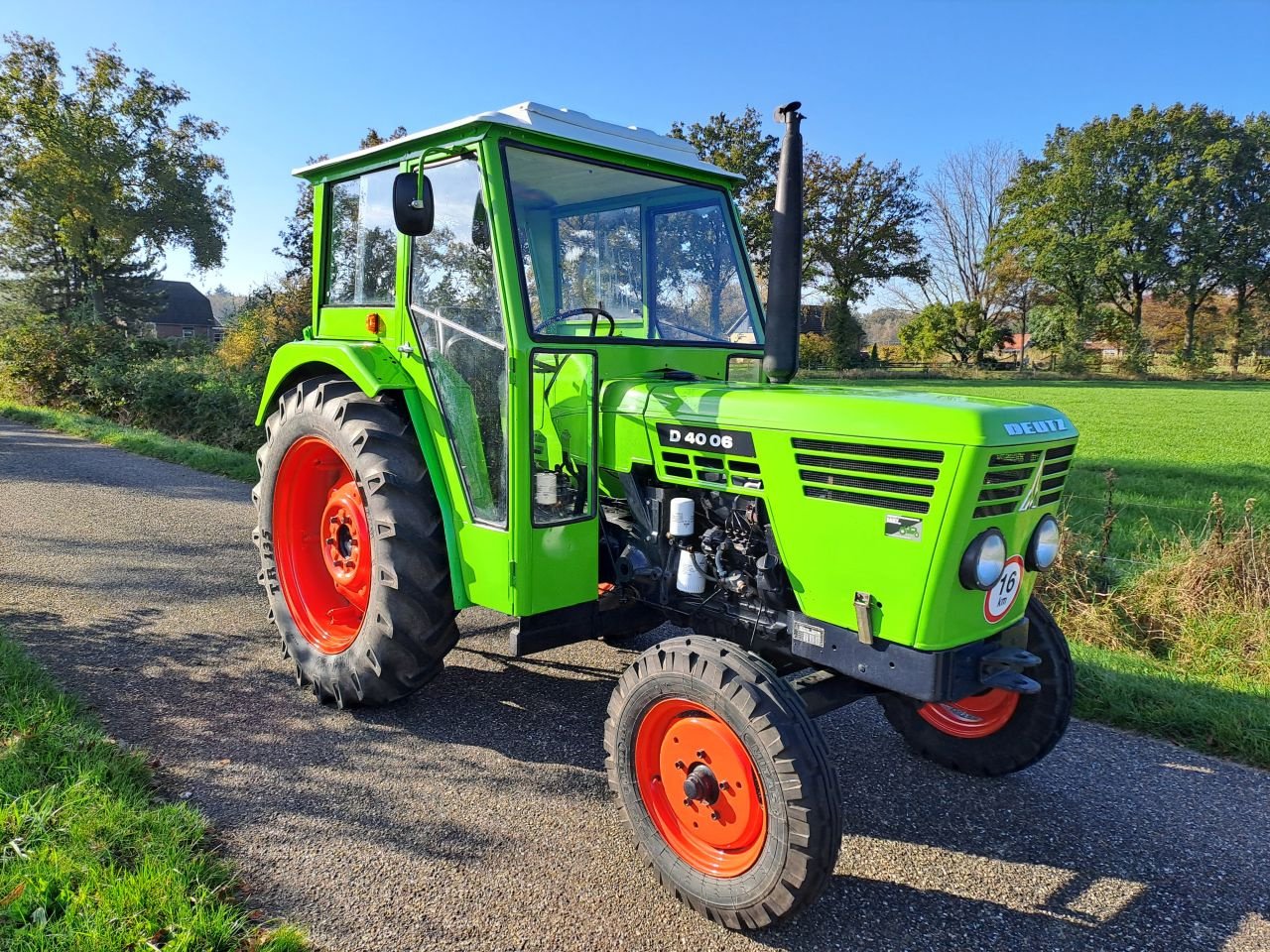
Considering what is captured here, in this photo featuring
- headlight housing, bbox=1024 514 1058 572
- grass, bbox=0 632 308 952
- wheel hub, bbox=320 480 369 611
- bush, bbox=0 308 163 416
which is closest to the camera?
grass, bbox=0 632 308 952

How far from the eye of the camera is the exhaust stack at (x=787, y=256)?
275 cm

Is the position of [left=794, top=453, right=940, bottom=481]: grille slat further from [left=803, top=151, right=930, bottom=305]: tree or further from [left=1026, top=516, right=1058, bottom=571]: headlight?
[left=803, top=151, right=930, bottom=305]: tree

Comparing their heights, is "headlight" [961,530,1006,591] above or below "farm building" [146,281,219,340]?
below

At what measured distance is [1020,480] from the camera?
2.39 m

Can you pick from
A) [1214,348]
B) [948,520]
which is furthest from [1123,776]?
[1214,348]

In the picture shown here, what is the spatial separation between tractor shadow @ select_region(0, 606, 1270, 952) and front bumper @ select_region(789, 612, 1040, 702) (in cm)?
64

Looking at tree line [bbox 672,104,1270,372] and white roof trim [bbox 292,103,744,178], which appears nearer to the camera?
white roof trim [bbox 292,103,744,178]

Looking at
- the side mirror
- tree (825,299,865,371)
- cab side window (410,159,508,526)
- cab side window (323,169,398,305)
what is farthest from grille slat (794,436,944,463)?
tree (825,299,865,371)

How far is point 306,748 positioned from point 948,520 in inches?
102

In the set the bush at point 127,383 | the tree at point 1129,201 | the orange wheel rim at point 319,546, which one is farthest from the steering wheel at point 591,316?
the tree at point 1129,201

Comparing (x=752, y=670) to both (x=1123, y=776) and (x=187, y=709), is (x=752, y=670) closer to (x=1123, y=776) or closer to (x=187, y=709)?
(x=1123, y=776)

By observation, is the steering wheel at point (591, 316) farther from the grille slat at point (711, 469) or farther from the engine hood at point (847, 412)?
the grille slat at point (711, 469)

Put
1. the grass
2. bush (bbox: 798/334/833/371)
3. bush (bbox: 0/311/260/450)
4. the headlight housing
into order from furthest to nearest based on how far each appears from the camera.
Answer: bush (bbox: 798/334/833/371)
bush (bbox: 0/311/260/450)
the headlight housing
the grass

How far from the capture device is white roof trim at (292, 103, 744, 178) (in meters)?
2.93
